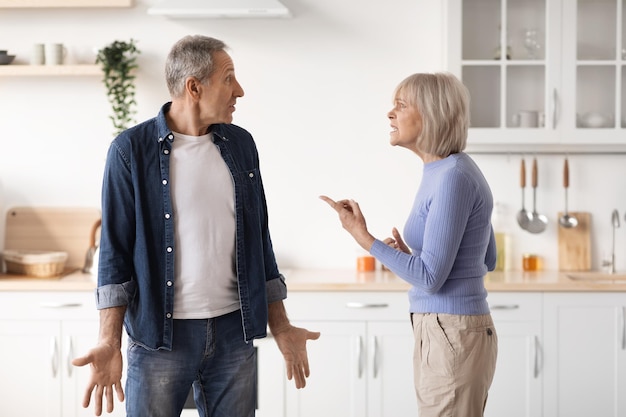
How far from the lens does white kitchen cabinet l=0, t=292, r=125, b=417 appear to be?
12.6ft

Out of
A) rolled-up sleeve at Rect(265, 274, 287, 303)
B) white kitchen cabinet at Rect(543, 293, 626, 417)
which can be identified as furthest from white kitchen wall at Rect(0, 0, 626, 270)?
rolled-up sleeve at Rect(265, 274, 287, 303)

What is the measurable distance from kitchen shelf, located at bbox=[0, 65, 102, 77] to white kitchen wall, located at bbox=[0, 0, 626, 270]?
174mm

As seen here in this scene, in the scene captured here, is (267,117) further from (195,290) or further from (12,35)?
(195,290)

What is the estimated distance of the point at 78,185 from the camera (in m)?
4.30

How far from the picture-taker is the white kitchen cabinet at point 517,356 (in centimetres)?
376

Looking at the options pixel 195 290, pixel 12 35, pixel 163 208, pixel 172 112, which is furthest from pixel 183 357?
pixel 12 35

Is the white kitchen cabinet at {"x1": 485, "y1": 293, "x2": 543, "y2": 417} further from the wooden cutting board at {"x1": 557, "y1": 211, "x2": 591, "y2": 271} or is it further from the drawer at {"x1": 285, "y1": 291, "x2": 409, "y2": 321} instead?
the wooden cutting board at {"x1": 557, "y1": 211, "x2": 591, "y2": 271}

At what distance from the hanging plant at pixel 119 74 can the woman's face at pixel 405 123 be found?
1919 millimetres

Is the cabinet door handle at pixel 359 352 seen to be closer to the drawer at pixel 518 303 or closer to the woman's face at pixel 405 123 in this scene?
the drawer at pixel 518 303

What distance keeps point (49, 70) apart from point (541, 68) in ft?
7.11

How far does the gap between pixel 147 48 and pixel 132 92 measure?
227 mm

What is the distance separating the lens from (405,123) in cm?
244

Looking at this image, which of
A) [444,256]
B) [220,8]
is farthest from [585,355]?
[220,8]

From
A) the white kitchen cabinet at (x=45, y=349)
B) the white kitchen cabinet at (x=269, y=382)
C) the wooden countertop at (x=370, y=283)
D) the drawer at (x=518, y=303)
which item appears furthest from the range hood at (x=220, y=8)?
the drawer at (x=518, y=303)
